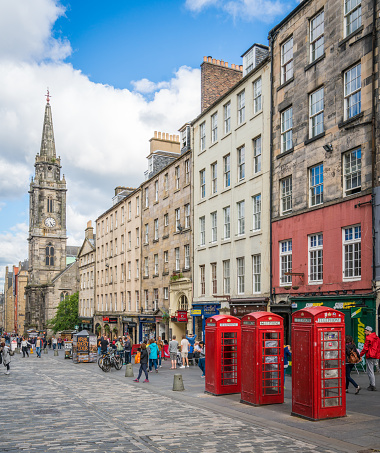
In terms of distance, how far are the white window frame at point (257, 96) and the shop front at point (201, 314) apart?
11.4 metres

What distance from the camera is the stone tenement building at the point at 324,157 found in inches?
756

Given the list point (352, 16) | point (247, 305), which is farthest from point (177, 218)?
point (352, 16)

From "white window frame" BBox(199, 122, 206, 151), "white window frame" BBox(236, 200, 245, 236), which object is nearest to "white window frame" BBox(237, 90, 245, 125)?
"white window frame" BBox(236, 200, 245, 236)

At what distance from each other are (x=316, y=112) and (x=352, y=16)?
13.1 feet

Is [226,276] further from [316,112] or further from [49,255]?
[49,255]

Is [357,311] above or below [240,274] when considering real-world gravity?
below

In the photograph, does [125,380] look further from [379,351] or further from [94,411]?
[379,351]

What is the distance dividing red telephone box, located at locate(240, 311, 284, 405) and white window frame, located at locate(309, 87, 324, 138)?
435 inches

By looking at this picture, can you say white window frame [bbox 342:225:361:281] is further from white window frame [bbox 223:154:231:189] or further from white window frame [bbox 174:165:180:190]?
white window frame [bbox 174:165:180:190]

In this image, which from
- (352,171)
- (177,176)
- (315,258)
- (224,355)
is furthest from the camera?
(177,176)

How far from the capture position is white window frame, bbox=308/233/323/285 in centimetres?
2183

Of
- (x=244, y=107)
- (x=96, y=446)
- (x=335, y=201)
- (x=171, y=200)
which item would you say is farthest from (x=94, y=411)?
(x=171, y=200)

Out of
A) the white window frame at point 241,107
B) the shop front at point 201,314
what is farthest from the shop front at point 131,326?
the white window frame at point 241,107

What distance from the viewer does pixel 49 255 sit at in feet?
368
